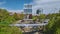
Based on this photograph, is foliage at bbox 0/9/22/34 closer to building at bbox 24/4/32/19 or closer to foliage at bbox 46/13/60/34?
building at bbox 24/4/32/19

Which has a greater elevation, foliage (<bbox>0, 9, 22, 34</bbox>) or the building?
the building

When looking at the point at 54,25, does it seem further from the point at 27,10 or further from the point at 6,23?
the point at 6,23

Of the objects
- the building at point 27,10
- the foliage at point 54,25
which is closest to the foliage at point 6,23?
the building at point 27,10

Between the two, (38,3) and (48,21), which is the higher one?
(38,3)

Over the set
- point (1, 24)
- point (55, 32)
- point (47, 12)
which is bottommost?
point (55, 32)

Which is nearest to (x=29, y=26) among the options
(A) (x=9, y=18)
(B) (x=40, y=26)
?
(B) (x=40, y=26)

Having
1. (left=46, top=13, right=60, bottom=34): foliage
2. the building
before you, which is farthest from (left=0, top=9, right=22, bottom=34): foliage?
(left=46, top=13, right=60, bottom=34): foliage

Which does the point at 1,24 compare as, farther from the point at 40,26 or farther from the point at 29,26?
the point at 40,26

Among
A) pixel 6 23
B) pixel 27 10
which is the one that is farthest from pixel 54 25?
pixel 6 23

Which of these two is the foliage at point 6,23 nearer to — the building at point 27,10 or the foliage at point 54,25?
the building at point 27,10

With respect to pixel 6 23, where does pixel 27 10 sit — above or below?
above

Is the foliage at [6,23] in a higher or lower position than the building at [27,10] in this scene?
lower
